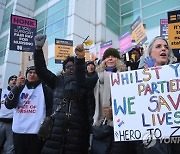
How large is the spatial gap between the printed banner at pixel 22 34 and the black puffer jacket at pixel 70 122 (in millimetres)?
3122

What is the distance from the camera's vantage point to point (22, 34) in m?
5.70

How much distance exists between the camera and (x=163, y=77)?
186 cm


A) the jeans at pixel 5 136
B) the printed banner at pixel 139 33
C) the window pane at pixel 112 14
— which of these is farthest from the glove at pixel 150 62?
the window pane at pixel 112 14

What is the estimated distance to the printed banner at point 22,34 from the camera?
5527 mm

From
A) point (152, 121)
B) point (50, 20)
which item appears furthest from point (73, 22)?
point (152, 121)

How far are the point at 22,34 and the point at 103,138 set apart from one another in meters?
4.11

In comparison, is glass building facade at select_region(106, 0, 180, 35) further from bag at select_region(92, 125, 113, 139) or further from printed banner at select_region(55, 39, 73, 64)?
bag at select_region(92, 125, 113, 139)

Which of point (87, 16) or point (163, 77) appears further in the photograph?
point (87, 16)

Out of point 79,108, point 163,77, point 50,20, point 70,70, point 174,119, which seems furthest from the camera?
point 50,20

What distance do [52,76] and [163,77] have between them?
54.7 inches

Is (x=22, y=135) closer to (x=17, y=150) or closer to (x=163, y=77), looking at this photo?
(x=17, y=150)

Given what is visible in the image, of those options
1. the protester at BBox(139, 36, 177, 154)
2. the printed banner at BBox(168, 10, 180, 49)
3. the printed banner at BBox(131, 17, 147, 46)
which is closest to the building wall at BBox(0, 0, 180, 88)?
the printed banner at BBox(131, 17, 147, 46)

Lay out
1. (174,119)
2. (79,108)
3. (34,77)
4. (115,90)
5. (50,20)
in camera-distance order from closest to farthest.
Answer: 1. (174,119)
2. (115,90)
3. (79,108)
4. (34,77)
5. (50,20)

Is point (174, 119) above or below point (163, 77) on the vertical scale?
below
